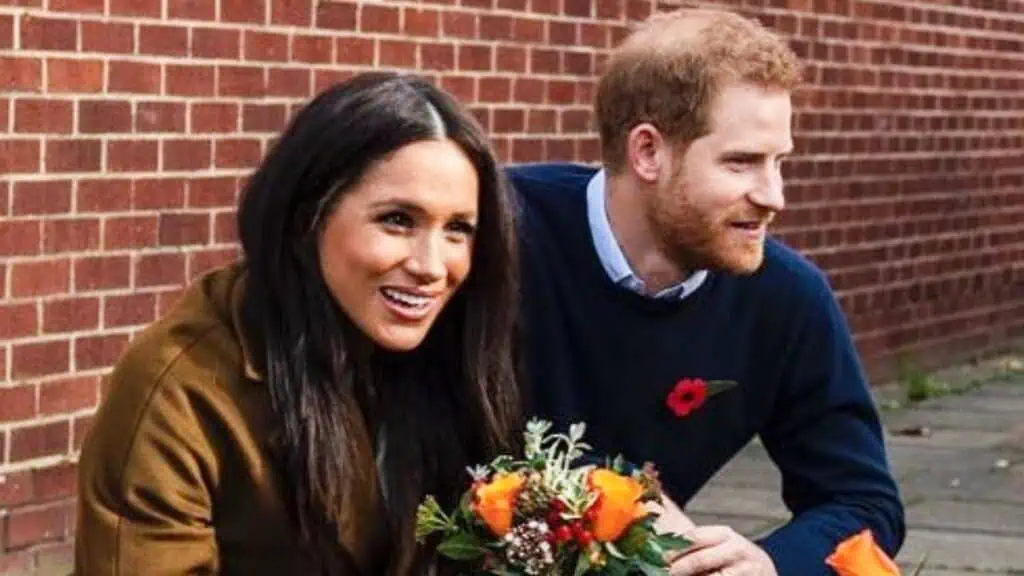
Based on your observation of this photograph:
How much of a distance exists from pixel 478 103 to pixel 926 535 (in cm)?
190

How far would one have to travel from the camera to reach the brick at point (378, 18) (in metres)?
7.73

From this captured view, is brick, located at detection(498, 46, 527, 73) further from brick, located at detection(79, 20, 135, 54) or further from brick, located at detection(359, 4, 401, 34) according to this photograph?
brick, located at detection(79, 20, 135, 54)

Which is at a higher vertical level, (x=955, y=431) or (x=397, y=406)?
(x=397, y=406)

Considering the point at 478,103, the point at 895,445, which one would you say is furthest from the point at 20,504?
the point at 895,445

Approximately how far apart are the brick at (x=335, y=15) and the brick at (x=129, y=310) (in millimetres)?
1049

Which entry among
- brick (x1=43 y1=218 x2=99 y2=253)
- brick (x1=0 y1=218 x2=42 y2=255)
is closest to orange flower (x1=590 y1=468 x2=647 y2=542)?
brick (x1=0 y1=218 x2=42 y2=255)

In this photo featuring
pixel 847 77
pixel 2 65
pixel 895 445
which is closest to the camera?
pixel 2 65

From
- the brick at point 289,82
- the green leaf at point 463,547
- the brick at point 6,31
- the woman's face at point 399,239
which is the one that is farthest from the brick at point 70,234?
the green leaf at point 463,547

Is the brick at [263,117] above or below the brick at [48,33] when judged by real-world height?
below

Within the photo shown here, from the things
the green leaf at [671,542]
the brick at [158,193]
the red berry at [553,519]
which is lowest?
the green leaf at [671,542]

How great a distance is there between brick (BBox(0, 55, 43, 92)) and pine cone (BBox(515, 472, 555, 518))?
3.02 meters

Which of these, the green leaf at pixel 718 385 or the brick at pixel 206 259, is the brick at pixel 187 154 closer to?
the brick at pixel 206 259

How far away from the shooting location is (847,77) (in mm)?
11438

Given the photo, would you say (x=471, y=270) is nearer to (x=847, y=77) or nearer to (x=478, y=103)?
(x=478, y=103)
